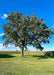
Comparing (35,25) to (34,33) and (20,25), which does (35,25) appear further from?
(20,25)

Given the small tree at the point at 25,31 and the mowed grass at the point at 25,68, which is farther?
the small tree at the point at 25,31

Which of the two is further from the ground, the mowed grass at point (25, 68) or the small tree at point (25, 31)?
the small tree at point (25, 31)

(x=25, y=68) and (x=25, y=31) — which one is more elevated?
(x=25, y=31)

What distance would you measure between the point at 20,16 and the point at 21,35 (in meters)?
7.23

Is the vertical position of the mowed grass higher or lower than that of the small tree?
lower

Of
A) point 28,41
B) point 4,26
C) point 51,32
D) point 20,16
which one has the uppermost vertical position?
point 20,16

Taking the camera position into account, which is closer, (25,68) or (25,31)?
(25,68)

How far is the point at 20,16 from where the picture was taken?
3528 cm

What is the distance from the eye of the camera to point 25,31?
1273 inches

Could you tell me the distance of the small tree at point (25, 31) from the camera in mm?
31844

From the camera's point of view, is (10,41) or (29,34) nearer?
(29,34)

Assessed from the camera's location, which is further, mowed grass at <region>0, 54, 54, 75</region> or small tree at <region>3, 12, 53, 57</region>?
small tree at <region>3, 12, 53, 57</region>

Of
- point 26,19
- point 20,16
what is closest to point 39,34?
point 26,19

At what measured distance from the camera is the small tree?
3184 cm
